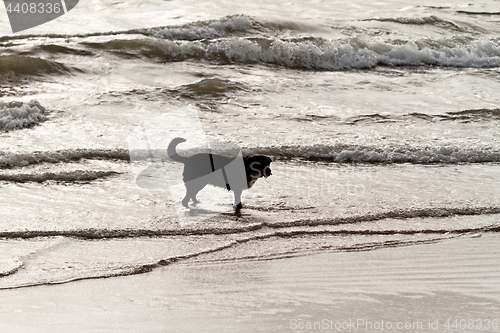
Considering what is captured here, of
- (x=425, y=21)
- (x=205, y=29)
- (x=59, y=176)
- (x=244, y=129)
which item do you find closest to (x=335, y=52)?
(x=205, y=29)

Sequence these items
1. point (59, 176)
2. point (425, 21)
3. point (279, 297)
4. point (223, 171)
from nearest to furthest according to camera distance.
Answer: point (279, 297)
point (223, 171)
point (59, 176)
point (425, 21)

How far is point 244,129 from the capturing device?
24.0ft

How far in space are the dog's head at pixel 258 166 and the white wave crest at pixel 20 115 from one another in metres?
3.53

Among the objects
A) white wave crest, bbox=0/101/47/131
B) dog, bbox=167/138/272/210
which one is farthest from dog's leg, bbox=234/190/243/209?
white wave crest, bbox=0/101/47/131

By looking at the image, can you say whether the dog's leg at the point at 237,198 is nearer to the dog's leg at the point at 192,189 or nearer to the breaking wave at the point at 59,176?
the dog's leg at the point at 192,189

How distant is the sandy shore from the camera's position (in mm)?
3307

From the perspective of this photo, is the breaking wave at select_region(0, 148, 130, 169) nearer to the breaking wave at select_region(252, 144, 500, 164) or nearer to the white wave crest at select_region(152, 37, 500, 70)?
the breaking wave at select_region(252, 144, 500, 164)

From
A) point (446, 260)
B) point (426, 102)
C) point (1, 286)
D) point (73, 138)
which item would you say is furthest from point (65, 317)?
point (426, 102)

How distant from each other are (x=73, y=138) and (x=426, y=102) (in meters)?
5.34

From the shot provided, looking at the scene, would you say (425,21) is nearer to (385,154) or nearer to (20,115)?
(385,154)

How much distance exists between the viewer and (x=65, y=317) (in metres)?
3.34

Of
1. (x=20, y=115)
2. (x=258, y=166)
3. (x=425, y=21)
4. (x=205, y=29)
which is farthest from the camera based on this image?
(x=425, y=21)

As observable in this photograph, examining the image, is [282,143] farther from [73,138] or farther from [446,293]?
[446,293]

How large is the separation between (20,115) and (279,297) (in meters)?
5.10
